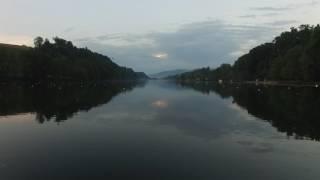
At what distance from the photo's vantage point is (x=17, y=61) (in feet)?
480

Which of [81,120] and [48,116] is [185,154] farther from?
[48,116]

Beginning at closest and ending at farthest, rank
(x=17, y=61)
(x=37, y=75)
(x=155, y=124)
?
(x=155, y=124) → (x=17, y=61) → (x=37, y=75)

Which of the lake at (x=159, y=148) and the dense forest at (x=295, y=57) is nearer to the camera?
the lake at (x=159, y=148)

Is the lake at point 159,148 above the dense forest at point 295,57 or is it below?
below

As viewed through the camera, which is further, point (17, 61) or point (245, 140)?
point (17, 61)

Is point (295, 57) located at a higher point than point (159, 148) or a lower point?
higher

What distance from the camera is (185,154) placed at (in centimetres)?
2222

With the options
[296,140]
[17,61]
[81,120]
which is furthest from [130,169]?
[17,61]

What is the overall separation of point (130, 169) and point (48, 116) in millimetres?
23908

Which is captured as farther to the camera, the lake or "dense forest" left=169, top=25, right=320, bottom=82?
"dense forest" left=169, top=25, right=320, bottom=82

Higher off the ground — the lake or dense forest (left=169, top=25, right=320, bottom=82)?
dense forest (left=169, top=25, right=320, bottom=82)

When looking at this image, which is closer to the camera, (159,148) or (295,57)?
(159,148)

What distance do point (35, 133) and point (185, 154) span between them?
11560 millimetres

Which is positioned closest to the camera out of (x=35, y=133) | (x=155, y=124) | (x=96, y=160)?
(x=96, y=160)
